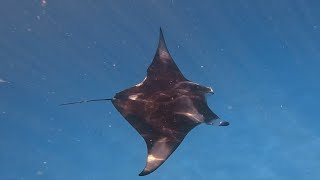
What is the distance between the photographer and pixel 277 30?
17875mm

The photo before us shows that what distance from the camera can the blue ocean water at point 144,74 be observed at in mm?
16109

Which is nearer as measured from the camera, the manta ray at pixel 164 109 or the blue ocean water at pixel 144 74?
the manta ray at pixel 164 109

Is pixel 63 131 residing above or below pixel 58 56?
below

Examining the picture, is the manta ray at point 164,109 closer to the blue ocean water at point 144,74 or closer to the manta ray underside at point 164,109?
the manta ray underside at point 164,109

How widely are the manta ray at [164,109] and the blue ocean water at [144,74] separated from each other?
7489mm

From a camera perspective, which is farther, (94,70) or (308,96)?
(308,96)

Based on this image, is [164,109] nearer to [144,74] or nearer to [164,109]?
[164,109]

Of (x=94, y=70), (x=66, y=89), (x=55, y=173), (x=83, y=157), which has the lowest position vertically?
(x=55, y=173)

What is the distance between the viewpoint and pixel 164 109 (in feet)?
26.5

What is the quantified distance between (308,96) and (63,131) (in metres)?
16.9

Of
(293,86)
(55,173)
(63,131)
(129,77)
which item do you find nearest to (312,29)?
(293,86)

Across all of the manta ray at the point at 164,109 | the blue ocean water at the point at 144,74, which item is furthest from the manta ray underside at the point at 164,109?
the blue ocean water at the point at 144,74

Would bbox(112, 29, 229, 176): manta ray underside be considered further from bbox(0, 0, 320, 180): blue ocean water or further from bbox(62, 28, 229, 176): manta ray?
bbox(0, 0, 320, 180): blue ocean water

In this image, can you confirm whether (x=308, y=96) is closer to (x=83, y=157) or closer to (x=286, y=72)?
(x=286, y=72)
